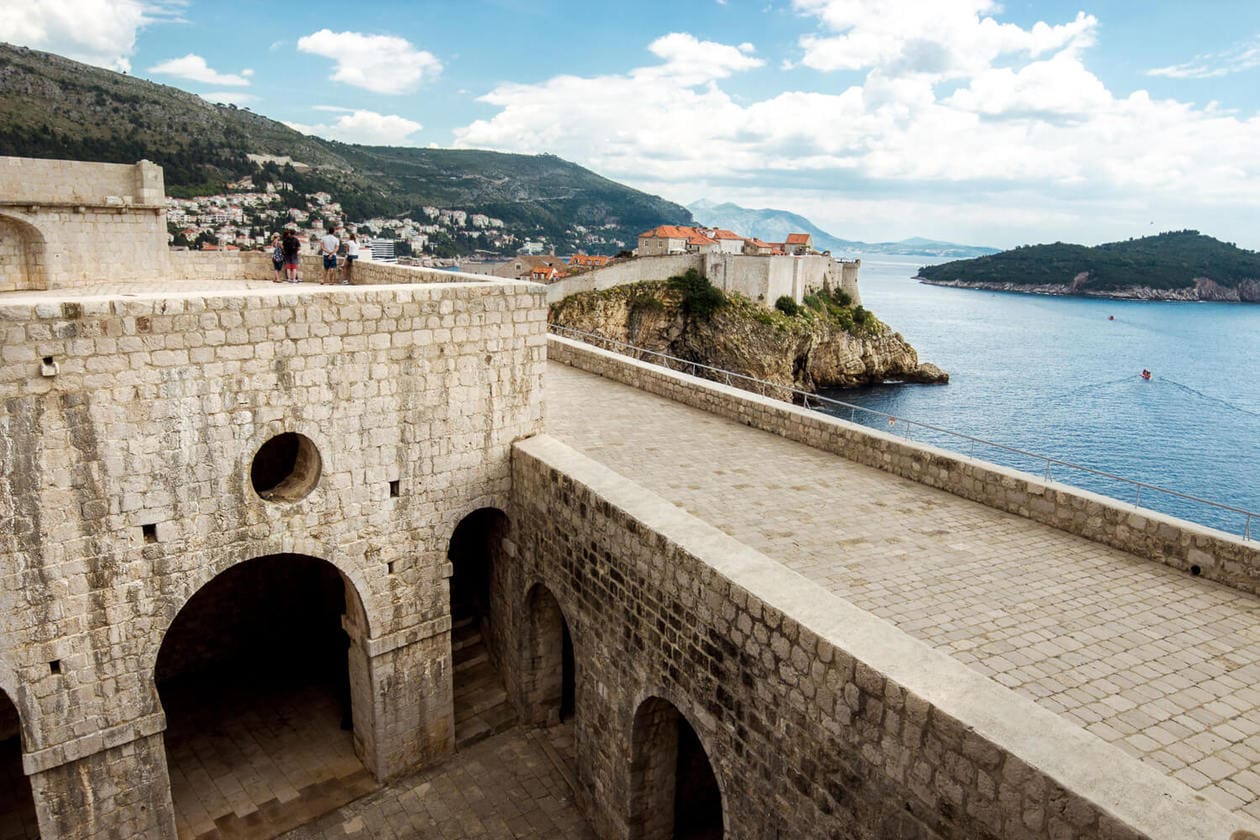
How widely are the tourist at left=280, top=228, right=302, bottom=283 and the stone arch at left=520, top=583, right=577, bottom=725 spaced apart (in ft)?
25.7

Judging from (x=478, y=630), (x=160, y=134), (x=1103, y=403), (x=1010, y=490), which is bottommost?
(x=1103, y=403)

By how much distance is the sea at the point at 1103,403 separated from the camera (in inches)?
1609

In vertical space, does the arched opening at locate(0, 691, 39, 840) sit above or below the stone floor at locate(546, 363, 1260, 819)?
below

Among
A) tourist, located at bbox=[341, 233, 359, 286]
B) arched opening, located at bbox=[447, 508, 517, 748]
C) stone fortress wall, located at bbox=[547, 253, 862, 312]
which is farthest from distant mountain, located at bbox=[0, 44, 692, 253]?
arched opening, located at bbox=[447, 508, 517, 748]

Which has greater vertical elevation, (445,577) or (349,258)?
(349,258)

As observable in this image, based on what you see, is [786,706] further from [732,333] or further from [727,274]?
[727,274]

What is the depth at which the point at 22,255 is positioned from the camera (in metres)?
12.5

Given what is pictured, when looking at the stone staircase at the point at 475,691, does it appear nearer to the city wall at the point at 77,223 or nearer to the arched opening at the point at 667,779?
the arched opening at the point at 667,779

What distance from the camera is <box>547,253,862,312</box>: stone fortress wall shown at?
56.0 m

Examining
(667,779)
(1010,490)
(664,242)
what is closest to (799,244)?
(664,242)

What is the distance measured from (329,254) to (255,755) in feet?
28.1

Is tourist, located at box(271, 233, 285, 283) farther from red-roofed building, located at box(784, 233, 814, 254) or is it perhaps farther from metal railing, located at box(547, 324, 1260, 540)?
red-roofed building, located at box(784, 233, 814, 254)

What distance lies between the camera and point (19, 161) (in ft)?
39.9

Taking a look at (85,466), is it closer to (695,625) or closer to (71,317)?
(71,317)
